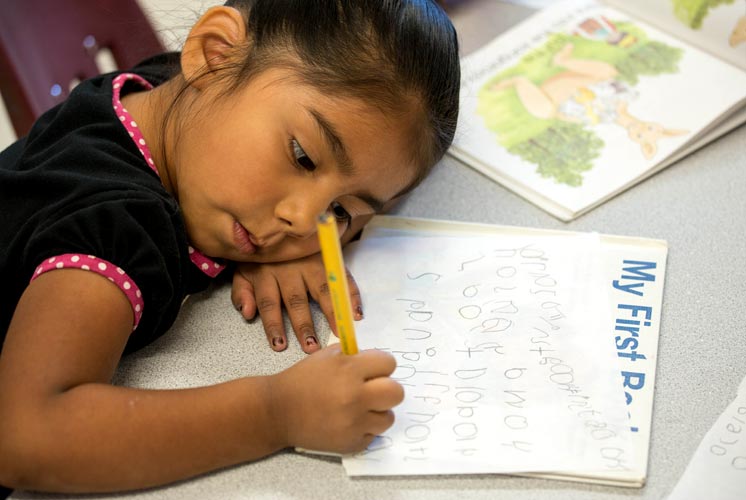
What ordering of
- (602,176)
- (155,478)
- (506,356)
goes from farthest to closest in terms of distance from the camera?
(602,176), (506,356), (155,478)

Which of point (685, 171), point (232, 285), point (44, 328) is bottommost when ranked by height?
point (685, 171)

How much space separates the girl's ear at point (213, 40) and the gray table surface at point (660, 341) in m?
0.22

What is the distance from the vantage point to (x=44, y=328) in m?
0.63

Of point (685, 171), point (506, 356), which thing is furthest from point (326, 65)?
point (685, 171)

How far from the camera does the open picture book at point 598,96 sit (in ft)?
3.11

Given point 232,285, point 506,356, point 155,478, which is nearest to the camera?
point 155,478

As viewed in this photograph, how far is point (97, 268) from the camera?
663mm

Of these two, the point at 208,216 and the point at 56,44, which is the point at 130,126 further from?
the point at 56,44

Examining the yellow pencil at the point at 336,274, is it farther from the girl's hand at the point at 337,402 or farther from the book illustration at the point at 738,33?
the book illustration at the point at 738,33

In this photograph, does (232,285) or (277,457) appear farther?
(232,285)

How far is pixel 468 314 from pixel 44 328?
14.7 inches

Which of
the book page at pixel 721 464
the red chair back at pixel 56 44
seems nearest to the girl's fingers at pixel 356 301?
the book page at pixel 721 464

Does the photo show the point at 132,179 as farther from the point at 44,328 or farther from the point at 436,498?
Answer: the point at 436,498

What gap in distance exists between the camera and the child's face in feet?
2.37
